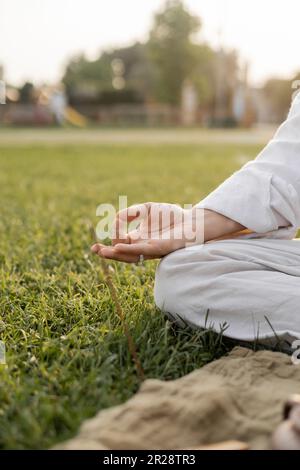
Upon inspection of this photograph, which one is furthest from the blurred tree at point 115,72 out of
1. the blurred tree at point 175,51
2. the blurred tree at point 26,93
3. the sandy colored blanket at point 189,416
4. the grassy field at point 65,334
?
the sandy colored blanket at point 189,416

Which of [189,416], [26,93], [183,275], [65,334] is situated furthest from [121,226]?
[26,93]

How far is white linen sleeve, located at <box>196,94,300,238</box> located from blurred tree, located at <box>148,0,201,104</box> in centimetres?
3740

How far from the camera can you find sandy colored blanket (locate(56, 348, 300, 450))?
4.00ft

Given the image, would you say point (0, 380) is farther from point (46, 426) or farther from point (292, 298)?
point (292, 298)

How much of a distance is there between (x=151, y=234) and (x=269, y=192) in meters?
0.39

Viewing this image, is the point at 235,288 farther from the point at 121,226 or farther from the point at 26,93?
the point at 26,93

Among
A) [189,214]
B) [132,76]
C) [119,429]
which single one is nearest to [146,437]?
[119,429]

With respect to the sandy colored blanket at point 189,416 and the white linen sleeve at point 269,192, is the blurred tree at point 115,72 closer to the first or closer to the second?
the white linen sleeve at point 269,192

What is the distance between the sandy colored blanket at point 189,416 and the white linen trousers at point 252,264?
0.97 feet

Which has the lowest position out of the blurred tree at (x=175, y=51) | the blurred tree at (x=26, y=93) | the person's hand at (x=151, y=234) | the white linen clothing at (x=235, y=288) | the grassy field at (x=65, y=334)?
the grassy field at (x=65, y=334)

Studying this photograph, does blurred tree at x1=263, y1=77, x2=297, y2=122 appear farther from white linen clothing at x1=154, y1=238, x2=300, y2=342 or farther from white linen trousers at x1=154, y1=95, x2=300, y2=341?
white linen clothing at x1=154, y1=238, x2=300, y2=342

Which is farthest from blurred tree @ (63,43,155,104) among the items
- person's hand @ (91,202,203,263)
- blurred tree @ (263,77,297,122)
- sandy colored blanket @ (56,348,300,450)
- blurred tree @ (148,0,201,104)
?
sandy colored blanket @ (56,348,300,450)

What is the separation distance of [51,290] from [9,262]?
520 millimetres

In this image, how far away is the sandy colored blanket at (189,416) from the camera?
1.22m
